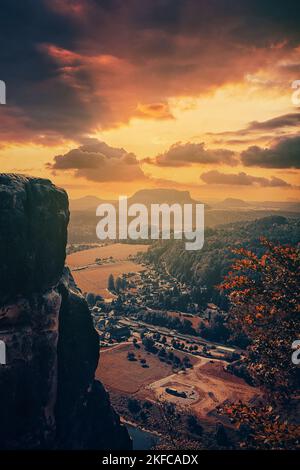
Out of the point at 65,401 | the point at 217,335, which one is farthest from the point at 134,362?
the point at 65,401

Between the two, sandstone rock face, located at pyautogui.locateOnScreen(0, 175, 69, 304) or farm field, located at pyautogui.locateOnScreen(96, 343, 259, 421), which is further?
farm field, located at pyautogui.locateOnScreen(96, 343, 259, 421)

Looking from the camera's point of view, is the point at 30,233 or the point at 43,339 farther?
the point at 30,233

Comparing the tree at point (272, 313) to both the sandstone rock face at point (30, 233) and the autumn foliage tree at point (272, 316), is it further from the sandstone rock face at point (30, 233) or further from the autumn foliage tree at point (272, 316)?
the sandstone rock face at point (30, 233)

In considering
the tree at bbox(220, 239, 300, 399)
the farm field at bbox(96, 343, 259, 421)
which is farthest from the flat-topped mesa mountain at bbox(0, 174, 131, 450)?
the tree at bbox(220, 239, 300, 399)

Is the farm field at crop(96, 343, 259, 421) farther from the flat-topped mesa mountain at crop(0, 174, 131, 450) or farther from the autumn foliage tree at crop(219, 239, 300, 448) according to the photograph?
A: the autumn foliage tree at crop(219, 239, 300, 448)

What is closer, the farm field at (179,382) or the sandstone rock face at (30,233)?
the sandstone rock face at (30,233)

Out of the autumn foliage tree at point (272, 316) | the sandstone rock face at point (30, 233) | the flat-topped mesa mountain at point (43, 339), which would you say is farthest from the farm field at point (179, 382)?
the autumn foliage tree at point (272, 316)

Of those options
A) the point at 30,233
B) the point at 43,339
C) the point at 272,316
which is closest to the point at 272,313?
the point at 272,316

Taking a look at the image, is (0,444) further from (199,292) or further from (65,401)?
(199,292)

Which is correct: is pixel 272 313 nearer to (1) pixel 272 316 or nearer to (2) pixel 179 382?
(1) pixel 272 316
